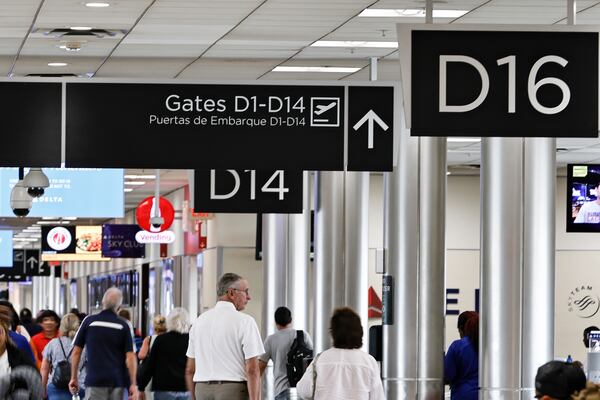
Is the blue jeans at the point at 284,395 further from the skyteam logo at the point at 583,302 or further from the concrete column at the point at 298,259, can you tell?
the skyteam logo at the point at 583,302

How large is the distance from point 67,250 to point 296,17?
92.4 ft

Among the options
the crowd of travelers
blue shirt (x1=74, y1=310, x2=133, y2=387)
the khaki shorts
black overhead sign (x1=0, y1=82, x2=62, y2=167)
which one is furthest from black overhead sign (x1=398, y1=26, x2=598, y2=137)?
blue shirt (x1=74, y1=310, x2=133, y2=387)

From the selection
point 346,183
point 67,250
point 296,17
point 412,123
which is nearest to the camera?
point 412,123

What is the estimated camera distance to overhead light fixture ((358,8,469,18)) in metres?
11.8

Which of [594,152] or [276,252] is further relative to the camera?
[594,152]

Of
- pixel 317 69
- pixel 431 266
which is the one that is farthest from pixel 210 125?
pixel 317 69

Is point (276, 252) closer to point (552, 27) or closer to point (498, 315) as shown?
point (498, 315)

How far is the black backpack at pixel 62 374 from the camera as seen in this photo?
1446 centimetres

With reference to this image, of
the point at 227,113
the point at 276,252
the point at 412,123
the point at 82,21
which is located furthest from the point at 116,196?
the point at 412,123

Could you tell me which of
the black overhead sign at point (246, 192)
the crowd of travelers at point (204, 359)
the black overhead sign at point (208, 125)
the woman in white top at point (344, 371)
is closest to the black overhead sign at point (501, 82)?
the woman in white top at point (344, 371)

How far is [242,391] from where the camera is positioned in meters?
10.5

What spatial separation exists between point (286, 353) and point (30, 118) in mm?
4109

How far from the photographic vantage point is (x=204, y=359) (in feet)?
34.4

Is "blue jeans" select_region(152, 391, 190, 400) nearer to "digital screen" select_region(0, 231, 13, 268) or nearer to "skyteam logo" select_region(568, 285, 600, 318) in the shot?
"skyteam logo" select_region(568, 285, 600, 318)
